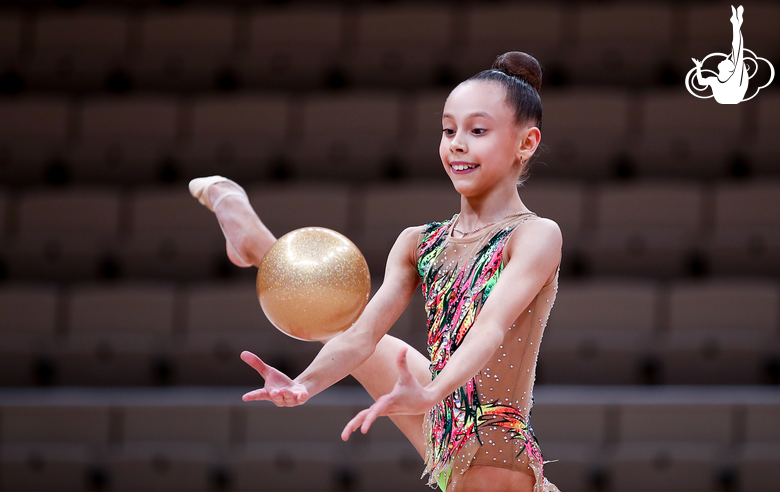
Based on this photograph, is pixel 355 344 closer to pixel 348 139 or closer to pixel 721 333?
pixel 721 333

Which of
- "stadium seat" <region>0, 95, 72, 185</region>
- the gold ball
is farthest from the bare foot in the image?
"stadium seat" <region>0, 95, 72, 185</region>

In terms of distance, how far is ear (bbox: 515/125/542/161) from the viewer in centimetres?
171

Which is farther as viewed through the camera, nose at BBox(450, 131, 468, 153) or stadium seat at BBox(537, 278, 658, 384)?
stadium seat at BBox(537, 278, 658, 384)

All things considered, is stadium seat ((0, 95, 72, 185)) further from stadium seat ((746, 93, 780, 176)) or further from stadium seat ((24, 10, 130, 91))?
stadium seat ((746, 93, 780, 176))

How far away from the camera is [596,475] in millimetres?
3270

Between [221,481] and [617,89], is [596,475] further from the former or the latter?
[617,89]

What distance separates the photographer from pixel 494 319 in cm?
151

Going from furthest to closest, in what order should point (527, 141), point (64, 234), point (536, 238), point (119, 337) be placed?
point (64, 234) → point (119, 337) → point (527, 141) → point (536, 238)

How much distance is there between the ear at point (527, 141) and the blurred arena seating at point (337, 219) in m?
1.77

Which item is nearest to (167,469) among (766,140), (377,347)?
(377,347)

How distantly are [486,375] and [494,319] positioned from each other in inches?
8.2

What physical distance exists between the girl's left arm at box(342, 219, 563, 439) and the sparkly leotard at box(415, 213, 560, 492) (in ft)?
0.24

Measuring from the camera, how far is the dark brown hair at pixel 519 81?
1689 millimetres

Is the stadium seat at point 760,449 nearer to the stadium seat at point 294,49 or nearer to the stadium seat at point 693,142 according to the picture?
the stadium seat at point 693,142
